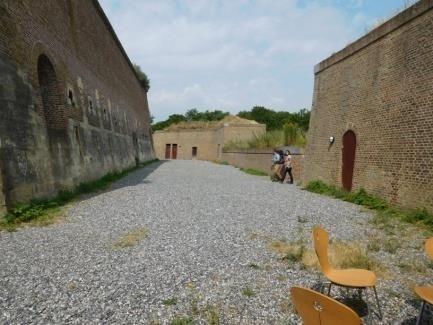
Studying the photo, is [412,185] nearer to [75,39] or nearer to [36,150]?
[36,150]

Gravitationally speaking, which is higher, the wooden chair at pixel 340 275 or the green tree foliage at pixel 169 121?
the green tree foliage at pixel 169 121

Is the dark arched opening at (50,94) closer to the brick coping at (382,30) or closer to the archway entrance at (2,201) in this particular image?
the archway entrance at (2,201)

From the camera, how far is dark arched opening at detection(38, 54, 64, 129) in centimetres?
1066

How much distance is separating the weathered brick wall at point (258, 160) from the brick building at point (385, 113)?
2.84 m

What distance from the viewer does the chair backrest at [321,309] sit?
6.13 feet

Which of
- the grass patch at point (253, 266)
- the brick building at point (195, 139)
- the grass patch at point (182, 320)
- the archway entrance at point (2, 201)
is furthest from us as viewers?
the brick building at point (195, 139)

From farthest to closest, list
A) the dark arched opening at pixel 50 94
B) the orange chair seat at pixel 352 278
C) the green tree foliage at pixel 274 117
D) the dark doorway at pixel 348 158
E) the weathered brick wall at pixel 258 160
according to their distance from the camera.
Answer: the green tree foliage at pixel 274 117 → the weathered brick wall at pixel 258 160 → the dark doorway at pixel 348 158 → the dark arched opening at pixel 50 94 → the orange chair seat at pixel 352 278

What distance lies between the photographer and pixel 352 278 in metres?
3.73

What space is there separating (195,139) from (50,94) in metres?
36.8

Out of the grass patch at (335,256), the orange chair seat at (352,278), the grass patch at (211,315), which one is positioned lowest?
the grass patch at (335,256)

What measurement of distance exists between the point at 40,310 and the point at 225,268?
7.74 feet

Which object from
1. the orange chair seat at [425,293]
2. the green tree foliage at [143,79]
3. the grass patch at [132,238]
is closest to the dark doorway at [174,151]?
the green tree foliage at [143,79]

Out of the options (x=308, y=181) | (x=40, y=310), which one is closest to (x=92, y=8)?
(x=308, y=181)

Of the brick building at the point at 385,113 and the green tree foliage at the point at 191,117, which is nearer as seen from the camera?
the brick building at the point at 385,113
